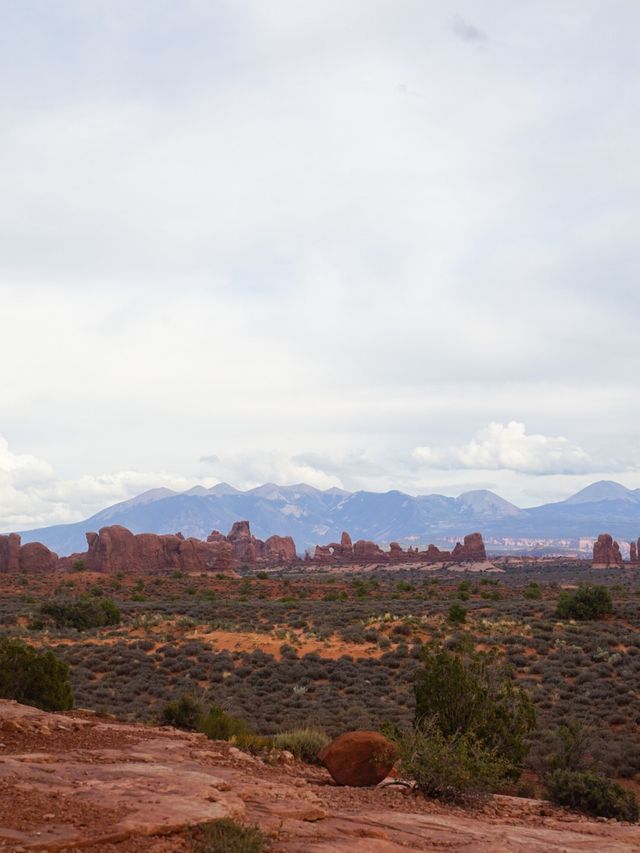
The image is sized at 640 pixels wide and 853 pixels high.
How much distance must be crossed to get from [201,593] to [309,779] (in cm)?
5037

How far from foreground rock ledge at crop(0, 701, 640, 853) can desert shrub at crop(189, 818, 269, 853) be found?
0.15 m

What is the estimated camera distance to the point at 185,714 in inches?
611

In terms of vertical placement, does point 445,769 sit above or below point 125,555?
above

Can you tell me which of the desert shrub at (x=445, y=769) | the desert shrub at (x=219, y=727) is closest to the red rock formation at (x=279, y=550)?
the desert shrub at (x=219, y=727)

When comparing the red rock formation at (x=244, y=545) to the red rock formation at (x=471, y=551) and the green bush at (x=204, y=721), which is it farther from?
the green bush at (x=204, y=721)

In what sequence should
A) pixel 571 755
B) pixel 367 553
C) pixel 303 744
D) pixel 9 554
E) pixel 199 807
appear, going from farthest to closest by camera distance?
pixel 367 553 → pixel 9 554 → pixel 571 755 → pixel 303 744 → pixel 199 807

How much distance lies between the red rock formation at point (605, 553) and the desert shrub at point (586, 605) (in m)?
75.1

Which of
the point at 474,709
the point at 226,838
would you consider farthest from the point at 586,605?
the point at 226,838

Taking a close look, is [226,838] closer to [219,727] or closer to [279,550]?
[219,727]

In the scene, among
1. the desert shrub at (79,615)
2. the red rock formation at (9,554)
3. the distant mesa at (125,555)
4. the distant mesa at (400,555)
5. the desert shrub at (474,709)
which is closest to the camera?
the desert shrub at (474,709)

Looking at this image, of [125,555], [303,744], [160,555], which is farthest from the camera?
[160,555]

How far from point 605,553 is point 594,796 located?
343 feet

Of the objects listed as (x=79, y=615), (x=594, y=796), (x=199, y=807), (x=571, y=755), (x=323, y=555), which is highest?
(x=199, y=807)

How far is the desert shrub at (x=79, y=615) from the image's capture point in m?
35.0
